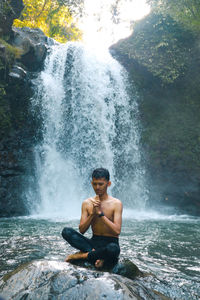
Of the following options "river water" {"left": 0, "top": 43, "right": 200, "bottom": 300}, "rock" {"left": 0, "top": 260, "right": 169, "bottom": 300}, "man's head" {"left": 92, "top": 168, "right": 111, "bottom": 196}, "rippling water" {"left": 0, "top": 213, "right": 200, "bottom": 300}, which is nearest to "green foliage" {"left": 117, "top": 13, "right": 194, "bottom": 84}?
"river water" {"left": 0, "top": 43, "right": 200, "bottom": 300}

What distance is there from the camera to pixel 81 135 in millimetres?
12211

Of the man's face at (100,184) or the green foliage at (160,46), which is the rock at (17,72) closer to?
the green foliage at (160,46)

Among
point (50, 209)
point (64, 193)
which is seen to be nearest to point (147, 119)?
point (64, 193)

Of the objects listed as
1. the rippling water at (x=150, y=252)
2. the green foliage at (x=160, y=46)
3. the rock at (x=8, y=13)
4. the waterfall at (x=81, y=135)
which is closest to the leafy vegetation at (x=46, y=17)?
the green foliage at (x=160, y=46)

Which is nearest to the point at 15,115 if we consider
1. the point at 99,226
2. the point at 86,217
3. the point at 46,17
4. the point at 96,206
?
the point at 86,217

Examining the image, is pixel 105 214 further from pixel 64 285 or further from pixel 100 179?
pixel 64 285

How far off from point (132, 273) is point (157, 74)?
12.1 meters

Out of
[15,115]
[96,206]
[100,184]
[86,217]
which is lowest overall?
[86,217]

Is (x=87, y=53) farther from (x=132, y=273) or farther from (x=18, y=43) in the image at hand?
(x=132, y=273)

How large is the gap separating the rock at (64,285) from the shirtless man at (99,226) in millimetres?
497

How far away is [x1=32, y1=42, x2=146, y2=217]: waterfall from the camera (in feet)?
37.6

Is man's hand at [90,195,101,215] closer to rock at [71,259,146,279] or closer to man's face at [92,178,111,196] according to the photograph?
man's face at [92,178,111,196]

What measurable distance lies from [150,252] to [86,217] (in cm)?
199

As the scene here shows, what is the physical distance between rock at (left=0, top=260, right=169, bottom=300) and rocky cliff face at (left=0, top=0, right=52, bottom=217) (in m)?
8.05
